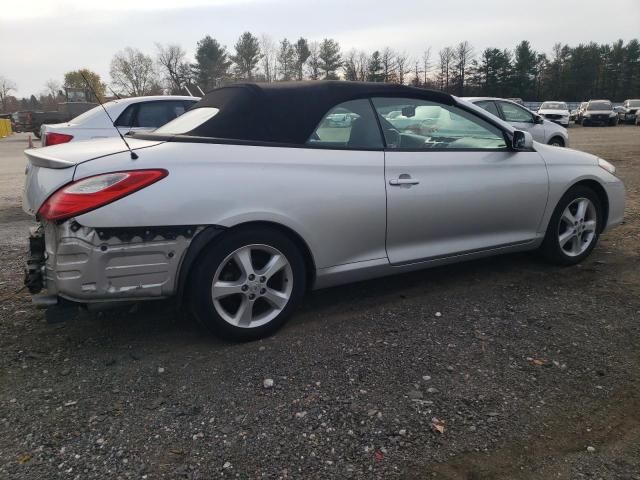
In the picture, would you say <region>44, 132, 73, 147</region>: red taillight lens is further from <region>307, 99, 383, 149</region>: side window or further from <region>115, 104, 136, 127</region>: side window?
<region>307, 99, 383, 149</region>: side window

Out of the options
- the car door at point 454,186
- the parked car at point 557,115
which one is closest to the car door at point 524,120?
the car door at point 454,186

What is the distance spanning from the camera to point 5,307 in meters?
3.84

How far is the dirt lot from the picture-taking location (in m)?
2.19

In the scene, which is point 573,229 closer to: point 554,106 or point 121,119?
point 121,119

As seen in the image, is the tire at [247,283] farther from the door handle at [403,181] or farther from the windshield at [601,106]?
the windshield at [601,106]

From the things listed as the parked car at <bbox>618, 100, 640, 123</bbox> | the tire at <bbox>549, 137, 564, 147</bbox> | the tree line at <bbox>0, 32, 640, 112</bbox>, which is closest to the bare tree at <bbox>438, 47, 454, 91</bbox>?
the tree line at <bbox>0, 32, 640, 112</bbox>

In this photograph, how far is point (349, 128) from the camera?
359cm

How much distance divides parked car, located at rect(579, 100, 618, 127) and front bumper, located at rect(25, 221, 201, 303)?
39.1m

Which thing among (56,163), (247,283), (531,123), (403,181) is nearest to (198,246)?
(247,283)

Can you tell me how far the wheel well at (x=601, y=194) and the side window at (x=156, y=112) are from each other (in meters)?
5.79

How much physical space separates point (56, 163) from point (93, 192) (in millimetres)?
371

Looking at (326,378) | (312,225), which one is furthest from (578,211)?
(326,378)

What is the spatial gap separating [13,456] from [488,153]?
3626 millimetres

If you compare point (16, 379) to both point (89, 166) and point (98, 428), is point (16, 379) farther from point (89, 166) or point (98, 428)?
point (89, 166)
